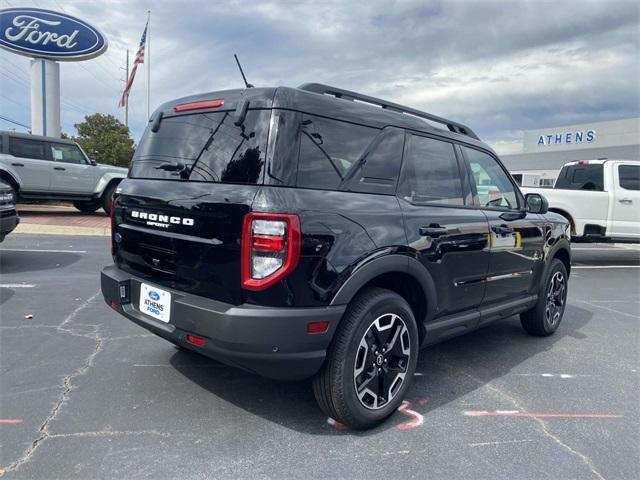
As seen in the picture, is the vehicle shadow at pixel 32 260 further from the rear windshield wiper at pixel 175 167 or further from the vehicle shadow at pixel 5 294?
the rear windshield wiper at pixel 175 167

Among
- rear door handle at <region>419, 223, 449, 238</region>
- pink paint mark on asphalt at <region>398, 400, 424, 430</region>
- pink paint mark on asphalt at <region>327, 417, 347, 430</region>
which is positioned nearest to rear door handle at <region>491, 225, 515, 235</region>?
rear door handle at <region>419, 223, 449, 238</region>

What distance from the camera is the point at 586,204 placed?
9750 mm

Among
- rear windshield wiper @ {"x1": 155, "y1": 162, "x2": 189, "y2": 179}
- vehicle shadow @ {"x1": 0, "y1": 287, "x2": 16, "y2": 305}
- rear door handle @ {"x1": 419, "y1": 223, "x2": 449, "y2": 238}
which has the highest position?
rear windshield wiper @ {"x1": 155, "y1": 162, "x2": 189, "y2": 179}

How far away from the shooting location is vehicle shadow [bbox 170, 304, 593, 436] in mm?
2971

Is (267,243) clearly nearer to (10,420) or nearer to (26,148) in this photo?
(10,420)

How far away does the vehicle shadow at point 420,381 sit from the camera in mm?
2971

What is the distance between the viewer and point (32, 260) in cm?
752

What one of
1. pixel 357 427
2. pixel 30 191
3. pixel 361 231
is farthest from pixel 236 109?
pixel 30 191

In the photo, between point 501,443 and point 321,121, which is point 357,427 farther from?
point 321,121

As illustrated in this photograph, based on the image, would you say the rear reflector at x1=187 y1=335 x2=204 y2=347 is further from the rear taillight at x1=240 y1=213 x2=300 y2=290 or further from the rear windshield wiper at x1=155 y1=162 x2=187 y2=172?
the rear windshield wiper at x1=155 y1=162 x2=187 y2=172

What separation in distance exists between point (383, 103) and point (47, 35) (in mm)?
19121

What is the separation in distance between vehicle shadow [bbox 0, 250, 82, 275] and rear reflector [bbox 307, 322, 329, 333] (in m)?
5.85

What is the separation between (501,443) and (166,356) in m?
2.54

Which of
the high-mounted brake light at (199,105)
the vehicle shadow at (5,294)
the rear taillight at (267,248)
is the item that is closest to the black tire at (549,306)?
the rear taillight at (267,248)
